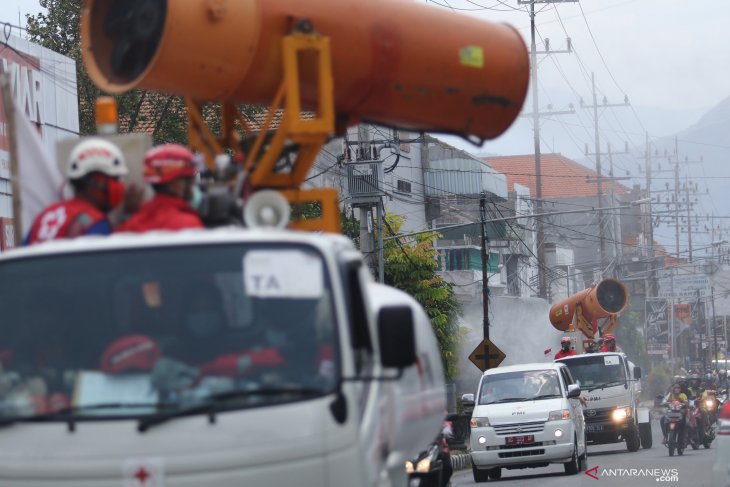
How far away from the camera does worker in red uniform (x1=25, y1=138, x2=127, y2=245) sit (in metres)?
6.47

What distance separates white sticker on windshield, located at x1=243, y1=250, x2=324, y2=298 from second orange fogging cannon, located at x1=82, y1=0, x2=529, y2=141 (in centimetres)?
226

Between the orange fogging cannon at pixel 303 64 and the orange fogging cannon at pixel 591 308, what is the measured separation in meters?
26.2

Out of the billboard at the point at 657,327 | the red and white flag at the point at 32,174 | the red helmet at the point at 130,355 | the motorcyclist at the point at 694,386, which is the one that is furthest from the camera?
the billboard at the point at 657,327

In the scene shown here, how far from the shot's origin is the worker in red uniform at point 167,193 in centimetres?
634

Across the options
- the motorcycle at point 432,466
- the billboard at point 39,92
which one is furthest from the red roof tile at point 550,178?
the motorcycle at point 432,466

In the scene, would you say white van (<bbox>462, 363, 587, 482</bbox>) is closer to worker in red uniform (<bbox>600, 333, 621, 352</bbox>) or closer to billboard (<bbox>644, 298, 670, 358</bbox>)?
worker in red uniform (<bbox>600, 333, 621, 352</bbox>)

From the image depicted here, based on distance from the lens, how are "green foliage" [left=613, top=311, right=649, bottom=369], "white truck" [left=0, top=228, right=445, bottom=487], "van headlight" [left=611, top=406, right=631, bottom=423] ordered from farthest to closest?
"green foliage" [left=613, top=311, right=649, bottom=369] → "van headlight" [left=611, top=406, right=631, bottom=423] → "white truck" [left=0, top=228, right=445, bottom=487]

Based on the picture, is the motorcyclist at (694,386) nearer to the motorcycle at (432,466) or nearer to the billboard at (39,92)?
the billboard at (39,92)

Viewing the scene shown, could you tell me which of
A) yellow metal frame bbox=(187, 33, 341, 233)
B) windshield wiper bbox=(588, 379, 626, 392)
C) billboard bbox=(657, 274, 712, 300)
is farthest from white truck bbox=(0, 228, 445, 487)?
billboard bbox=(657, 274, 712, 300)

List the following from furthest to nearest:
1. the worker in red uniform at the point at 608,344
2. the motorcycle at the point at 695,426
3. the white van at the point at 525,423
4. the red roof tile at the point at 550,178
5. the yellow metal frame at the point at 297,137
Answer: the red roof tile at the point at 550,178 → the worker in red uniform at the point at 608,344 → the motorcycle at the point at 695,426 → the white van at the point at 525,423 → the yellow metal frame at the point at 297,137

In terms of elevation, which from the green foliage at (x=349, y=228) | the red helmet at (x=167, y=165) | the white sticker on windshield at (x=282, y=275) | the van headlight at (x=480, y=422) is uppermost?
the green foliage at (x=349, y=228)

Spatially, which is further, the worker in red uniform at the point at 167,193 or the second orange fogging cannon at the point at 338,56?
the second orange fogging cannon at the point at 338,56

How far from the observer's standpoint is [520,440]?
2078 centimetres

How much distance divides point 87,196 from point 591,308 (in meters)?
29.3
